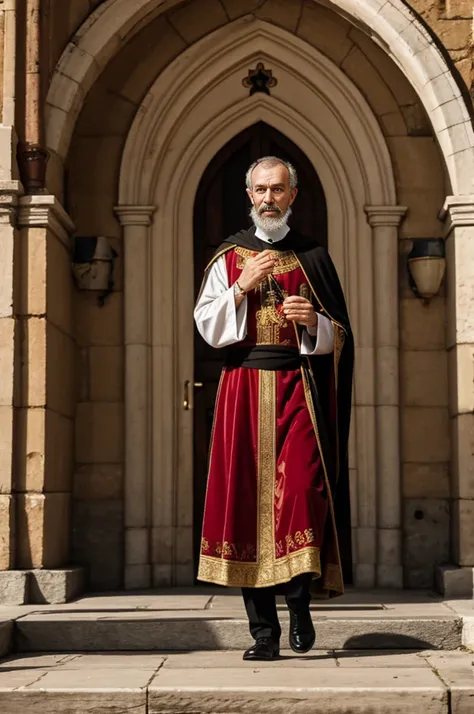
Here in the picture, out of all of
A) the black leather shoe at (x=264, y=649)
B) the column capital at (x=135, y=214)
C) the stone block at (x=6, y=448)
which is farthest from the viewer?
the column capital at (x=135, y=214)

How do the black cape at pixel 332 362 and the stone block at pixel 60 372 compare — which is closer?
the black cape at pixel 332 362

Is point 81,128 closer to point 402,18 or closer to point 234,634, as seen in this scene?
point 402,18

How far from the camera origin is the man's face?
5.52 metres

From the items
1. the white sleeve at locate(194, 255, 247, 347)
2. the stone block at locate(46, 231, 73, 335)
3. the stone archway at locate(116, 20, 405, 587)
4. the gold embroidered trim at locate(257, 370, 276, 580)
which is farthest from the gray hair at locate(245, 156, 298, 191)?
the stone archway at locate(116, 20, 405, 587)

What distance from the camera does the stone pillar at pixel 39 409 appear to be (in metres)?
7.01

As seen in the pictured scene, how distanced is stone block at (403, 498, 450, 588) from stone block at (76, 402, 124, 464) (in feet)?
6.02

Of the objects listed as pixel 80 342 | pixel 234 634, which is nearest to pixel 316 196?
pixel 80 342

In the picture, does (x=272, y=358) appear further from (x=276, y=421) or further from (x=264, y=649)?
(x=264, y=649)

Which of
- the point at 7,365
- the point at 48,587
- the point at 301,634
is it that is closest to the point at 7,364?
the point at 7,365

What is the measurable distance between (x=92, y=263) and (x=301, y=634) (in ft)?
10.9

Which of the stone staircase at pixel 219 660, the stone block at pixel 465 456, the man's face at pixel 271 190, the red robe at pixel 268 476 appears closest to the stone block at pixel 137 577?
the stone staircase at pixel 219 660

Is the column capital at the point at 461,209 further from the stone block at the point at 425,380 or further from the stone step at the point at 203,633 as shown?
the stone step at the point at 203,633

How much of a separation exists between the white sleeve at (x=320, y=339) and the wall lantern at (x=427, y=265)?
2.46m

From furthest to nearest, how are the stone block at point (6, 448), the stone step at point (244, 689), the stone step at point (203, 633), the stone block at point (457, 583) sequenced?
the stone block at point (457, 583) → the stone block at point (6, 448) → the stone step at point (203, 633) → the stone step at point (244, 689)
